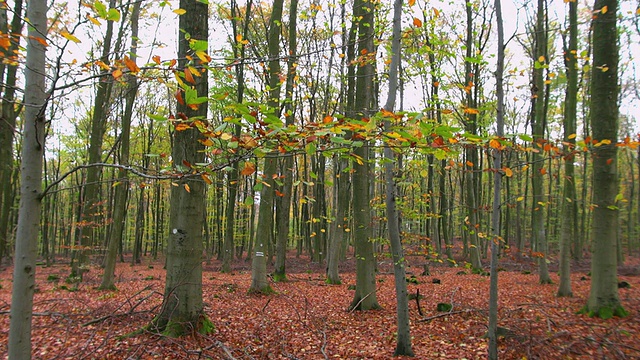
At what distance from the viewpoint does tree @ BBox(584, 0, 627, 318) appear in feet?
20.2

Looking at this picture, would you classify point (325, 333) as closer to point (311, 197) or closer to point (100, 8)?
point (311, 197)

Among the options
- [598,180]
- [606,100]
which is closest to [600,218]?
[598,180]

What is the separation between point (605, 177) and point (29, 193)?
7973 millimetres

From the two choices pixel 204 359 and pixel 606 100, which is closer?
pixel 204 359

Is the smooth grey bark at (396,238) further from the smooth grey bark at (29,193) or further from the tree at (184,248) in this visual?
the smooth grey bark at (29,193)

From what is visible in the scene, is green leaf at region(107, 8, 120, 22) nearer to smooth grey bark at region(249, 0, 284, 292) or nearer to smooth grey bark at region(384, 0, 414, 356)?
smooth grey bark at region(384, 0, 414, 356)

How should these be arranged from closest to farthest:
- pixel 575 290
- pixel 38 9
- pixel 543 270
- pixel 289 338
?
pixel 38 9 < pixel 289 338 < pixel 575 290 < pixel 543 270

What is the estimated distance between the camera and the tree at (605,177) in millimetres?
6148

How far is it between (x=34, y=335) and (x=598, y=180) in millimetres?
9664

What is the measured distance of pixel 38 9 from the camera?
2.47 metres

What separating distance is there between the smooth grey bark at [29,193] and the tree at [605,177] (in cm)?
755

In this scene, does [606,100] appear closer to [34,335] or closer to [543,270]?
[543,270]

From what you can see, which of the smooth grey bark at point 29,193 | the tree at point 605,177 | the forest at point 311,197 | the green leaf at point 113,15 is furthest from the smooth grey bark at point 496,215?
the smooth grey bark at point 29,193

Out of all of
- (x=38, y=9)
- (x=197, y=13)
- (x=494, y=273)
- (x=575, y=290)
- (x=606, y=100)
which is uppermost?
(x=197, y=13)
